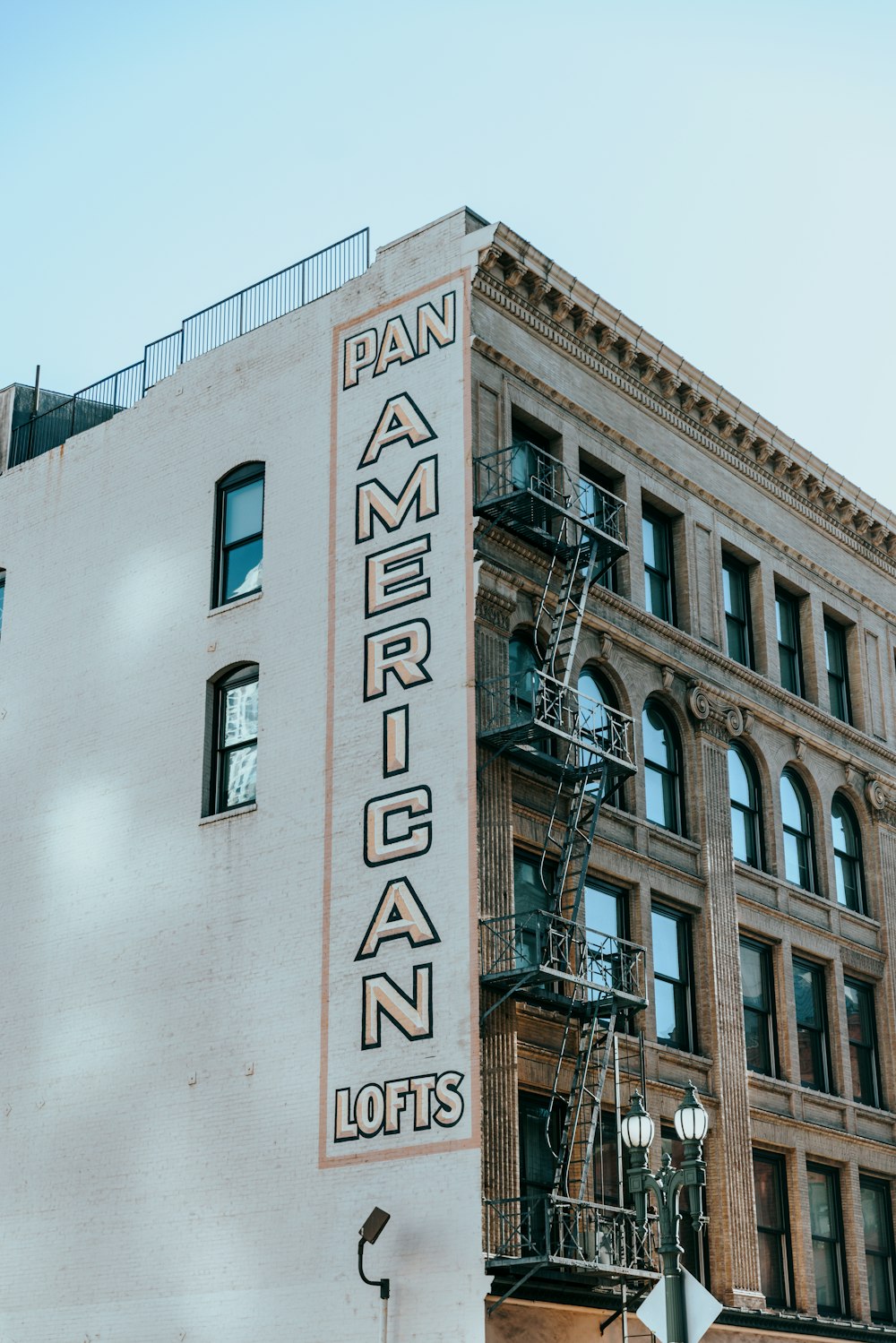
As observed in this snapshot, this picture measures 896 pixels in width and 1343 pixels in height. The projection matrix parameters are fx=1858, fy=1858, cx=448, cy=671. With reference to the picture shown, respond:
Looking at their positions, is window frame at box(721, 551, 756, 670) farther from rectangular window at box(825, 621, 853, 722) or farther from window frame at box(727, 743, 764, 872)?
rectangular window at box(825, 621, 853, 722)

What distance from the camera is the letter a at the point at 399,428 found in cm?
2862

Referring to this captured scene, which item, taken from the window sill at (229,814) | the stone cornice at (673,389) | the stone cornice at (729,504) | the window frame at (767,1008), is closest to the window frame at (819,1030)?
the window frame at (767,1008)

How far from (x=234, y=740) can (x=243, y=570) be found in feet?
9.70

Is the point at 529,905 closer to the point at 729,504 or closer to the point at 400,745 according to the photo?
the point at 400,745

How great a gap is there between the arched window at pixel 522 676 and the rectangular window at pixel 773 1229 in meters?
8.76

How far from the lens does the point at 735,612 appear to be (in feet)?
115

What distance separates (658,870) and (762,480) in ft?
31.9

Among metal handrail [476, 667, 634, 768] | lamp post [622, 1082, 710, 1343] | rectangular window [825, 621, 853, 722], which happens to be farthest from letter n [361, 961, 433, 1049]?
rectangular window [825, 621, 853, 722]

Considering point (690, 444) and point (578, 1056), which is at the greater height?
point (690, 444)

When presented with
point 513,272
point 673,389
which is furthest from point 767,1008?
point 513,272

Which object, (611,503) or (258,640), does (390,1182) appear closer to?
(258,640)

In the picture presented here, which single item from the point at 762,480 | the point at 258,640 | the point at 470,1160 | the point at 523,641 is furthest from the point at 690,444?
the point at 470,1160

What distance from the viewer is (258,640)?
29.8 metres

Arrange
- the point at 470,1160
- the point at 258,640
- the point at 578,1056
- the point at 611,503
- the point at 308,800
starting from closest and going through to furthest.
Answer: the point at 470,1160 < the point at 578,1056 < the point at 308,800 < the point at 258,640 < the point at 611,503
